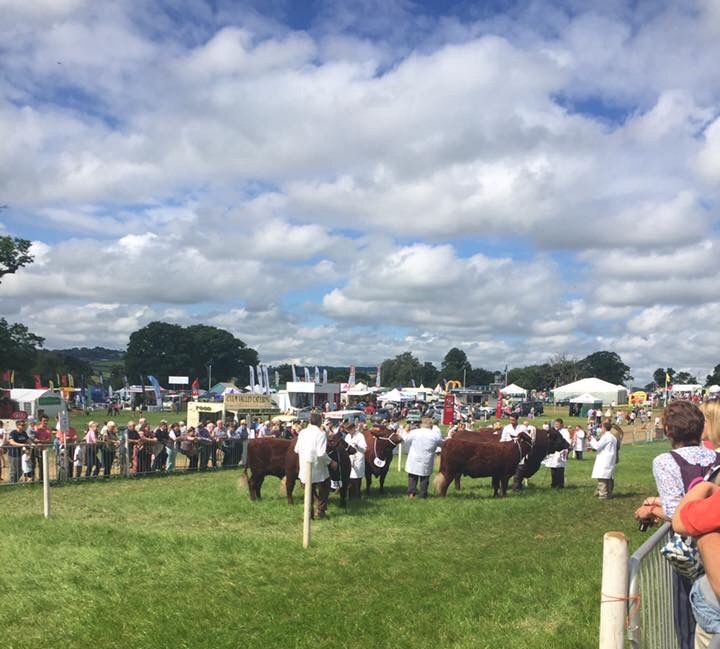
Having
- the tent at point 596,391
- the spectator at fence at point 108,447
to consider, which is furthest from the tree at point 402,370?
the spectator at fence at point 108,447

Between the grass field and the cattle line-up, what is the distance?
2.64ft

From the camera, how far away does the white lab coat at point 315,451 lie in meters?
12.2

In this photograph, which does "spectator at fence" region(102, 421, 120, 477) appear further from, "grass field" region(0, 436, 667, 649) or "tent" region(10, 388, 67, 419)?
"tent" region(10, 388, 67, 419)

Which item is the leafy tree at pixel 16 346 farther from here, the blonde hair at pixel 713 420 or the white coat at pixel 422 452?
the blonde hair at pixel 713 420

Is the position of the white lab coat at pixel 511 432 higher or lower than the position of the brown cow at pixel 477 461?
higher

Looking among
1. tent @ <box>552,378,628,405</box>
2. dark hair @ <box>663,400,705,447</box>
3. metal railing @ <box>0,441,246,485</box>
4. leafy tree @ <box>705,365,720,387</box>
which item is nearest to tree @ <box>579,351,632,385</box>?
leafy tree @ <box>705,365,720,387</box>

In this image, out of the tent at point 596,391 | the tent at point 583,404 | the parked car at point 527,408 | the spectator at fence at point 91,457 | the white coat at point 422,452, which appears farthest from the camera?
the tent at point 596,391

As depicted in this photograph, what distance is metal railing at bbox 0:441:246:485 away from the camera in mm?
18562

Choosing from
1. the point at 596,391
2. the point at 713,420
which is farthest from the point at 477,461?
the point at 596,391

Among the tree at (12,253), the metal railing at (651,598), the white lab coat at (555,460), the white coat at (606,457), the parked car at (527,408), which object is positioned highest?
the tree at (12,253)

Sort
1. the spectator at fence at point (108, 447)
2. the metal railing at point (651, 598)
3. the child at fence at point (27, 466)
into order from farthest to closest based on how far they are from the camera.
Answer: the spectator at fence at point (108, 447)
the child at fence at point (27, 466)
the metal railing at point (651, 598)

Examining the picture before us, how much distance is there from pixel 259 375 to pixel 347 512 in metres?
59.9

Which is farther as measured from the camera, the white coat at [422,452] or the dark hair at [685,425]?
the white coat at [422,452]

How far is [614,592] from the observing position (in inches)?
135
